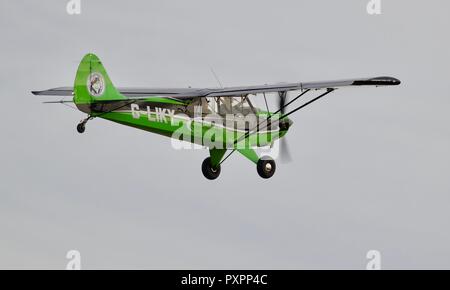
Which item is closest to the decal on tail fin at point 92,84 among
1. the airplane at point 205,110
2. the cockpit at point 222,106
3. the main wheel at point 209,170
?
the airplane at point 205,110

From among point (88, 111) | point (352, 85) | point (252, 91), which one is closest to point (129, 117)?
point (88, 111)

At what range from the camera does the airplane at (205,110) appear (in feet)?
106

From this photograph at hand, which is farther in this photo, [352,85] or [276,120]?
[276,120]

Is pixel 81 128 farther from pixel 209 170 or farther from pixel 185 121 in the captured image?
pixel 209 170

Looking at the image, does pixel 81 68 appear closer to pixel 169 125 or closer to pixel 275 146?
pixel 169 125

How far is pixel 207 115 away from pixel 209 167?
1.73 m

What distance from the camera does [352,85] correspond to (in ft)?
104

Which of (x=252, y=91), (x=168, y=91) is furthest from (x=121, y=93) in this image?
(x=252, y=91)

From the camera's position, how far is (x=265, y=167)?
3453cm

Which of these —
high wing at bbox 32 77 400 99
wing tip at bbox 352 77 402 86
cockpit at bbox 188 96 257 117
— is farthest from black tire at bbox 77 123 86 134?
wing tip at bbox 352 77 402 86

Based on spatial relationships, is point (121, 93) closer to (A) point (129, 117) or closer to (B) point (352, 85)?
(A) point (129, 117)

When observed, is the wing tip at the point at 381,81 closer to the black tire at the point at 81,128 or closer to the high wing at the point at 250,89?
the high wing at the point at 250,89

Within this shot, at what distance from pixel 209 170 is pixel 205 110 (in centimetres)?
186

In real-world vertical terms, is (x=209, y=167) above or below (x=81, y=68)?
below
